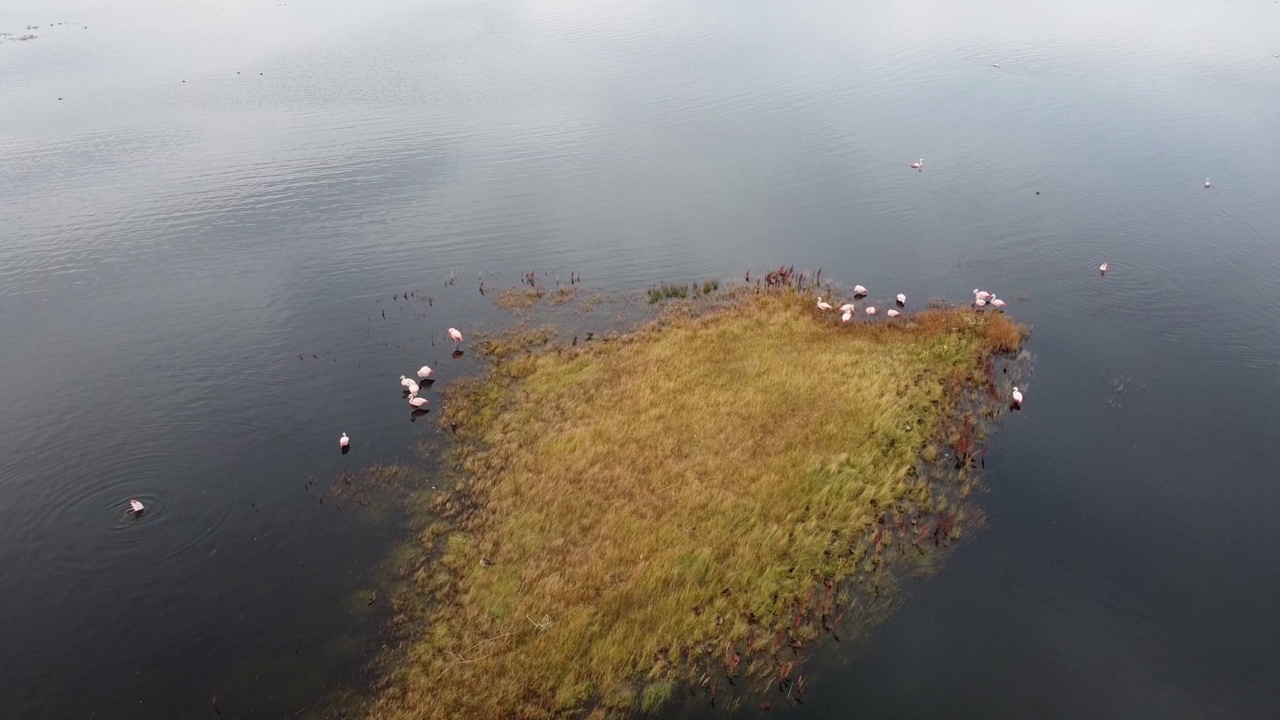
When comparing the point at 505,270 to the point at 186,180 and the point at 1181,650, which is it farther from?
the point at 1181,650

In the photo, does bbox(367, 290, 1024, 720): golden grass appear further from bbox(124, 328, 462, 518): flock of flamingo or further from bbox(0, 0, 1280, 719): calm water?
bbox(0, 0, 1280, 719): calm water

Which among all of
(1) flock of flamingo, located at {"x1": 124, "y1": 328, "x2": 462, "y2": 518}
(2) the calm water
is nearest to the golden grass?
(1) flock of flamingo, located at {"x1": 124, "y1": 328, "x2": 462, "y2": 518}

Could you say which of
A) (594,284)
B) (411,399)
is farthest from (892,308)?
(411,399)

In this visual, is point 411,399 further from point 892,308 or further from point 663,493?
point 892,308

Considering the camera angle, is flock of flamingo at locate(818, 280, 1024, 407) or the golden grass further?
flock of flamingo at locate(818, 280, 1024, 407)

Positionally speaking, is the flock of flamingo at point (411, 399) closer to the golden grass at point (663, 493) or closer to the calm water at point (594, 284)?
the calm water at point (594, 284)

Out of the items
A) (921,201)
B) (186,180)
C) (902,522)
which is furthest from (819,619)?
(186,180)
